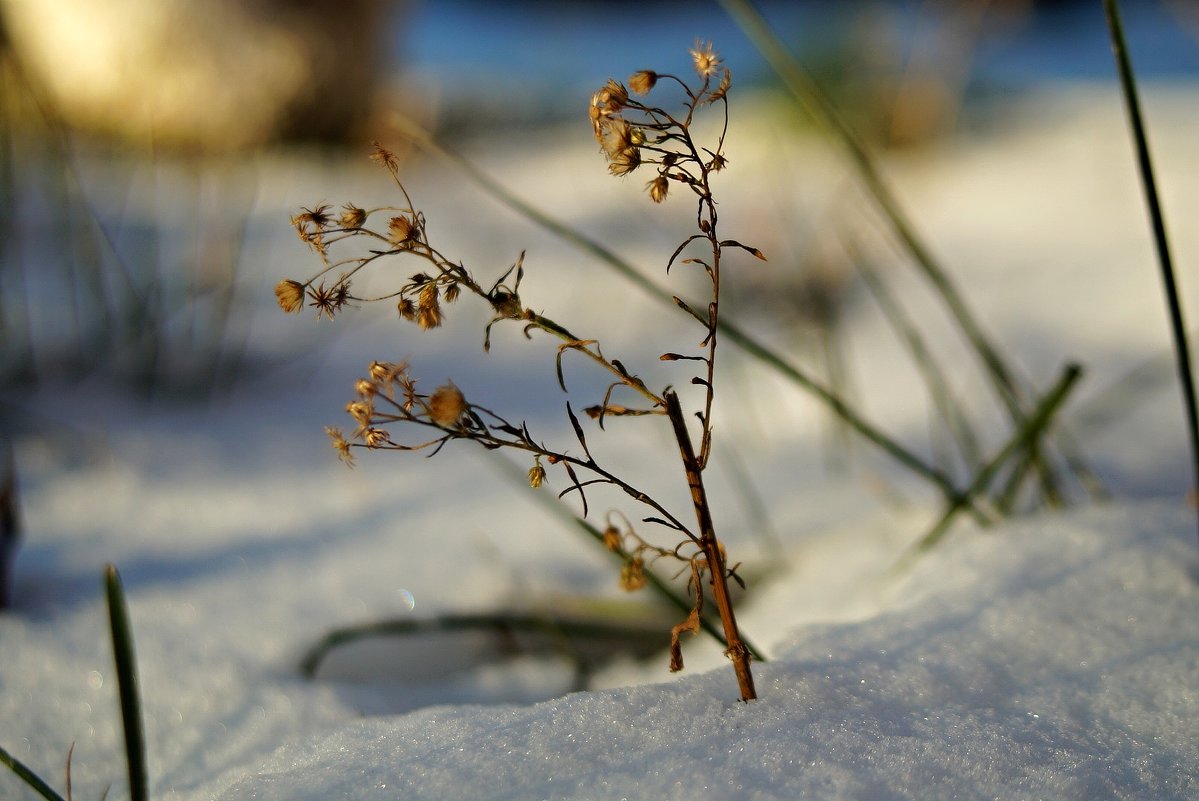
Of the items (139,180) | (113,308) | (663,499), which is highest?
(139,180)

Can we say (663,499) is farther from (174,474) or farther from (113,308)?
(113,308)

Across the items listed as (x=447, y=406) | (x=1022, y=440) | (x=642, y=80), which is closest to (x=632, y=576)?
(x=447, y=406)

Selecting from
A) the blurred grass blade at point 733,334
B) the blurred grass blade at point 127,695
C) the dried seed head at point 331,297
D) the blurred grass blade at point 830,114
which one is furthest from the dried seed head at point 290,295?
the blurred grass blade at point 830,114

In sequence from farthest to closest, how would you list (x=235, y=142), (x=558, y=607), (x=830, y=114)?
(x=235, y=142) < (x=558, y=607) < (x=830, y=114)

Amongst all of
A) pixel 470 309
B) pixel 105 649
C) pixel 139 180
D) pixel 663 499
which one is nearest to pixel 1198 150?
pixel 470 309

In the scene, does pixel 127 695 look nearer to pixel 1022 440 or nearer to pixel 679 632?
pixel 679 632
